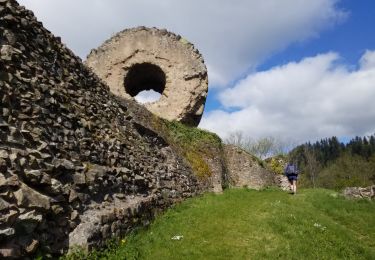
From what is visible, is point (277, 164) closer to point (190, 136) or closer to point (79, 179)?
point (190, 136)

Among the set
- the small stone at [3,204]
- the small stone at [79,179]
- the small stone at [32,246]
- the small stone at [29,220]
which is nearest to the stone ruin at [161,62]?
the small stone at [79,179]

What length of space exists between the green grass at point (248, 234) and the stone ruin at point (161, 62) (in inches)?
342

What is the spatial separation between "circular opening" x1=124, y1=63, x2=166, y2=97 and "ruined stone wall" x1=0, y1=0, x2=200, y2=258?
9.32 metres

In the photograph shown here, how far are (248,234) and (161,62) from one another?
1317cm

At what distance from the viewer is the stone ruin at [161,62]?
20.8m

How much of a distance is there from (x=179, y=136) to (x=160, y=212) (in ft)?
20.5

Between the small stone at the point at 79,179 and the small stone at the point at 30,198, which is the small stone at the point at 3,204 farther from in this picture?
the small stone at the point at 79,179

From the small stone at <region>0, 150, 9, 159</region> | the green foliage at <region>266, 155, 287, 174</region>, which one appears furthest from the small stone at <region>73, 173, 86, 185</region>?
the green foliage at <region>266, 155, 287, 174</region>

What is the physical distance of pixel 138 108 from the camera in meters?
14.2

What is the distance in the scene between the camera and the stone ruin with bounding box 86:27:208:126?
821 inches

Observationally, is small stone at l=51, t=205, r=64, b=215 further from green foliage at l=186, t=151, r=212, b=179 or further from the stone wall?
the stone wall

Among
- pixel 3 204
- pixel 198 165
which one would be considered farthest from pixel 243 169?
pixel 3 204

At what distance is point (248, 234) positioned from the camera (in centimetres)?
923

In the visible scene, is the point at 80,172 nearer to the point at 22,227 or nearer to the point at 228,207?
the point at 22,227
